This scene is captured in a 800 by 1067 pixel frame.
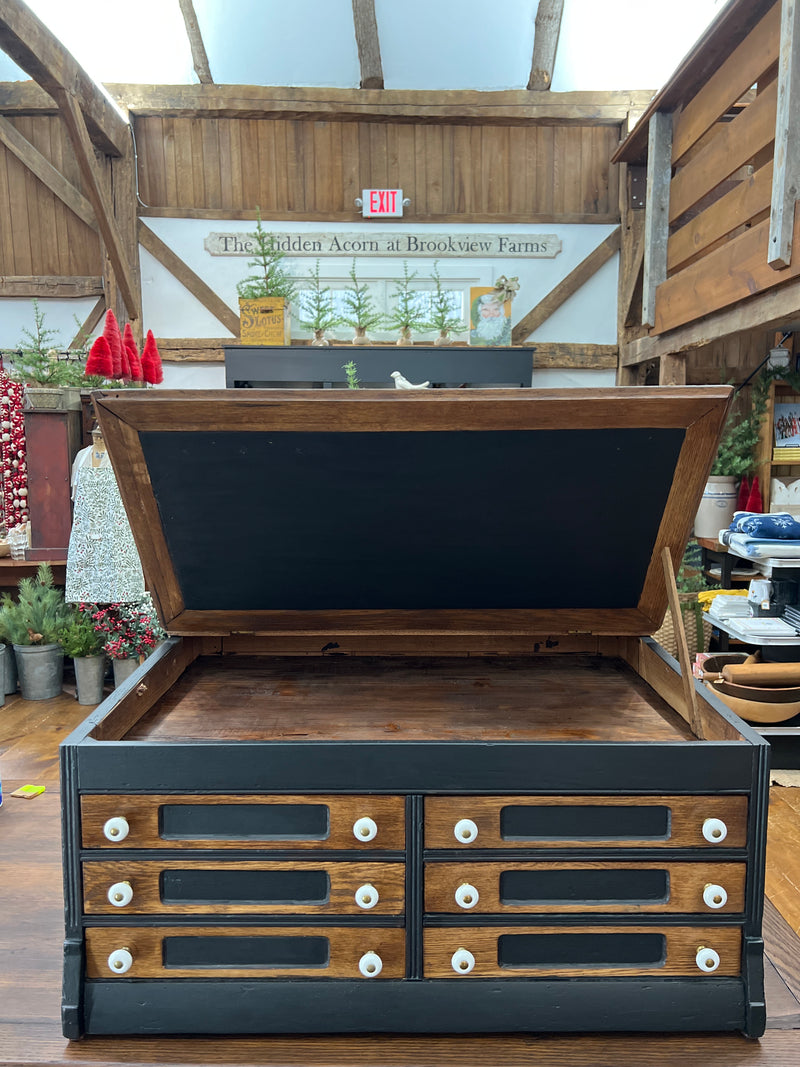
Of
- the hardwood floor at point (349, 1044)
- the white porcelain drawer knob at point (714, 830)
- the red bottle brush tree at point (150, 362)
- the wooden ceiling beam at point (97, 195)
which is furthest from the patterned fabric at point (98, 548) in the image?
the white porcelain drawer knob at point (714, 830)

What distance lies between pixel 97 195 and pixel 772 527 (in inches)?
187

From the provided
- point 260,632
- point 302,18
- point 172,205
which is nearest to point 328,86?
point 302,18

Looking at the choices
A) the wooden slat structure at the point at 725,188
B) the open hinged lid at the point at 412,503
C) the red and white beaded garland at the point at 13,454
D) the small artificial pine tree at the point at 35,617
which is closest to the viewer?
the open hinged lid at the point at 412,503

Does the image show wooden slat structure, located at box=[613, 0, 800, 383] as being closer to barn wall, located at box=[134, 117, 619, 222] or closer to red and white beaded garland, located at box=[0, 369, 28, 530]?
barn wall, located at box=[134, 117, 619, 222]

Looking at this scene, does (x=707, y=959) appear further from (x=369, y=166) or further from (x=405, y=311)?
(x=369, y=166)

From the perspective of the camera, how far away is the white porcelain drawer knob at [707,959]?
114cm

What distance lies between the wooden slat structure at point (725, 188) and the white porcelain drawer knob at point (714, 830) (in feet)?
8.51

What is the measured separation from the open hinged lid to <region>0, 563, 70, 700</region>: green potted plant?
3.33m

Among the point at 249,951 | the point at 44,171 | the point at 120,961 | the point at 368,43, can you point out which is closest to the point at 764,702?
the point at 249,951

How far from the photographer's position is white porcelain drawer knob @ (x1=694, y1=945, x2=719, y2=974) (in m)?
1.14

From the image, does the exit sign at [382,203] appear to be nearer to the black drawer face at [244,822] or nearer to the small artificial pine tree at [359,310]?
the small artificial pine tree at [359,310]

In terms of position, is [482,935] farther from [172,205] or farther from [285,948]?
[172,205]

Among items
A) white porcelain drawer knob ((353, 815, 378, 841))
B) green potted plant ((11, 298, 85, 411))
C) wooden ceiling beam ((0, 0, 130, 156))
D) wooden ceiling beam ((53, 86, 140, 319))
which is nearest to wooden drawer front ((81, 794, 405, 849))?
white porcelain drawer knob ((353, 815, 378, 841))

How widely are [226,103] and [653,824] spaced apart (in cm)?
633
